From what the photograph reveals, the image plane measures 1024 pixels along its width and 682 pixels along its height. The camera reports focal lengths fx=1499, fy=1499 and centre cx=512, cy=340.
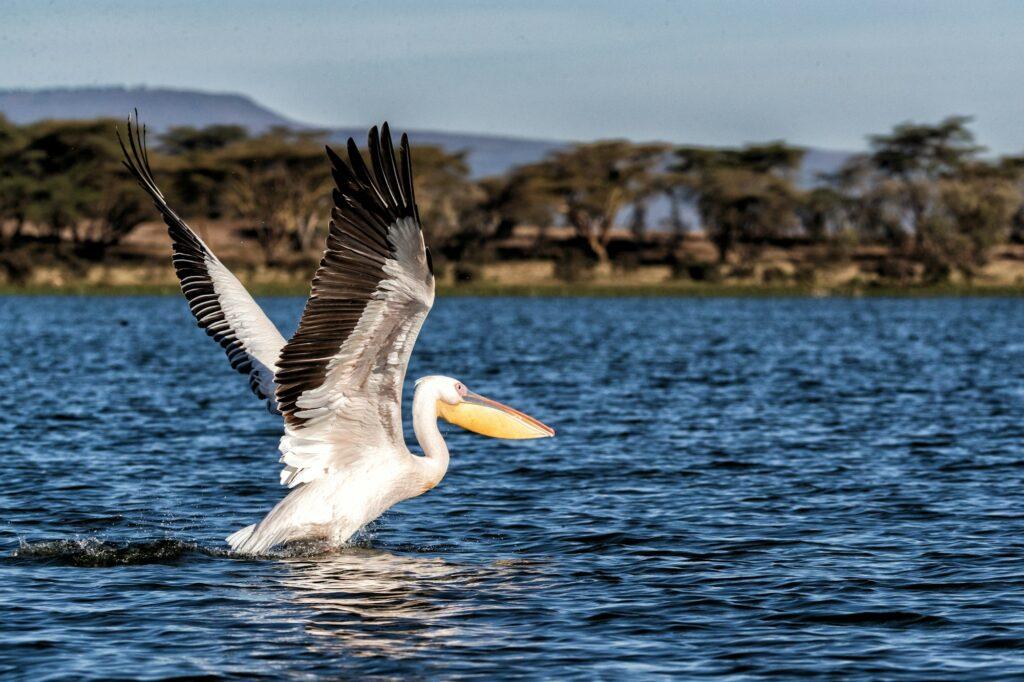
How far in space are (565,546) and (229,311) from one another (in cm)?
296

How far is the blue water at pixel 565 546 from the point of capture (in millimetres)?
7684

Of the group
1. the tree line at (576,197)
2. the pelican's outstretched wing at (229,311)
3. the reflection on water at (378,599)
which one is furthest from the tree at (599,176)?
the reflection on water at (378,599)

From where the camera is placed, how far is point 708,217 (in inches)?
3351

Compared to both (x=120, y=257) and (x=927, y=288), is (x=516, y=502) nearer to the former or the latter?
(x=927, y=288)

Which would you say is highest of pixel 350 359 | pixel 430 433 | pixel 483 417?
pixel 350 359

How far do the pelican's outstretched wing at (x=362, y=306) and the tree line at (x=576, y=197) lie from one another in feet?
207

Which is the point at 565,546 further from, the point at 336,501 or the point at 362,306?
the point at 362,306

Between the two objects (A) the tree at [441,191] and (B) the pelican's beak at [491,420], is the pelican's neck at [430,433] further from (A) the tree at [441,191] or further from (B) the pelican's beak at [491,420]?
(A) the tree at [441,191]

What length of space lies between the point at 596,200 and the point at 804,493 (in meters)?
69.5

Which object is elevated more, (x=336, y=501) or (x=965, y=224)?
(x=965, y=224)

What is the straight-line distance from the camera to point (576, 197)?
82.8m

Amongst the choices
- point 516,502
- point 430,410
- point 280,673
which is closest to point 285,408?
point 430,410

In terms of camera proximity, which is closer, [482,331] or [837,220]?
[482,331]

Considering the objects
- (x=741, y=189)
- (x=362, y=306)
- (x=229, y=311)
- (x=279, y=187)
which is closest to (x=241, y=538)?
(x=229, y=311)
